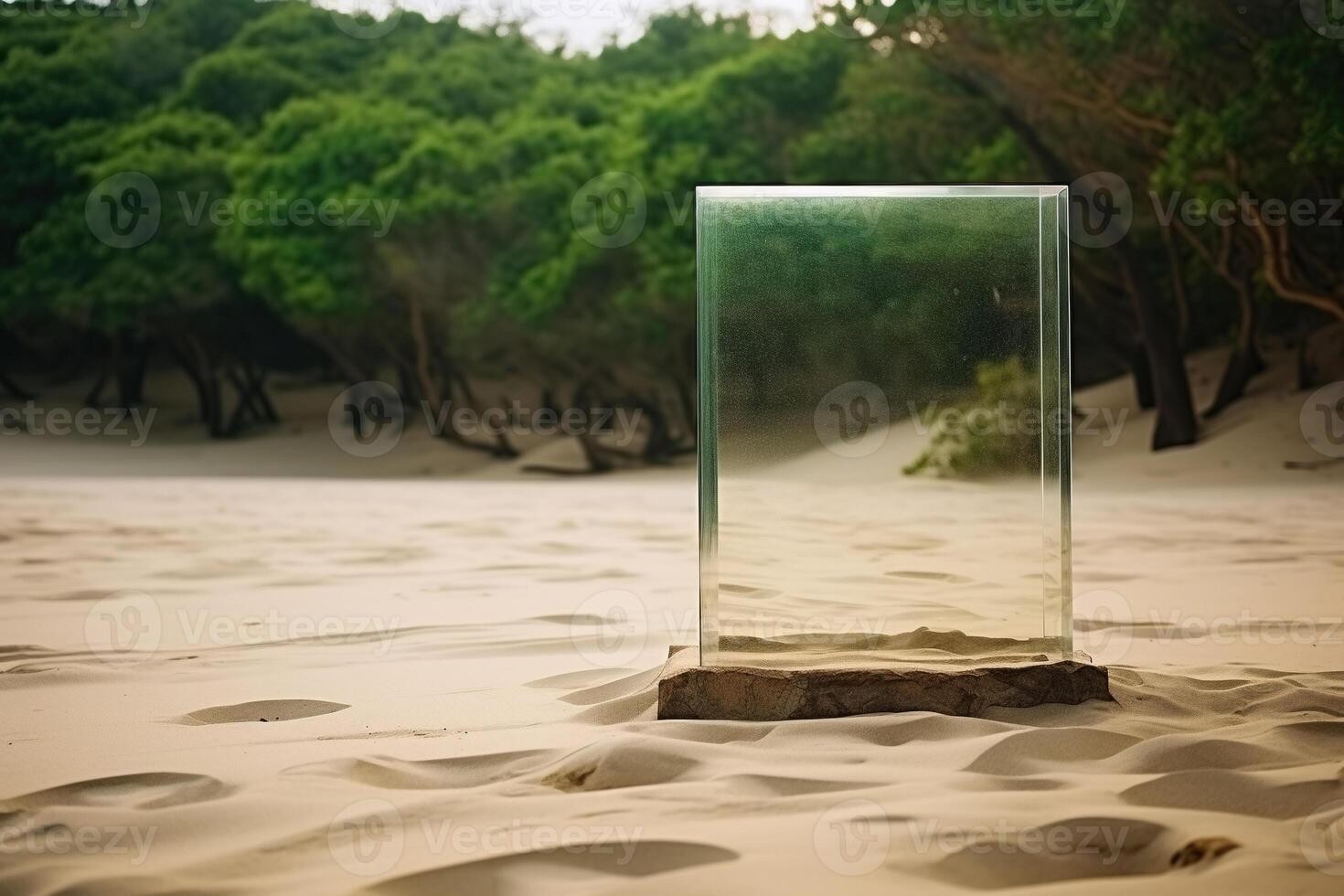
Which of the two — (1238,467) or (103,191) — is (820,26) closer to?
(1238,467)

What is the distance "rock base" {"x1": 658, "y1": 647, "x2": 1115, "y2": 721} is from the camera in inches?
119

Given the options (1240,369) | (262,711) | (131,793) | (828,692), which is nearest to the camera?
(131,793)

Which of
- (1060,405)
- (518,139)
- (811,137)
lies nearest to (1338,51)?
(811,137)

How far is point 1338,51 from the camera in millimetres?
10570

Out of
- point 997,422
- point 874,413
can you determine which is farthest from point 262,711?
point 997,422

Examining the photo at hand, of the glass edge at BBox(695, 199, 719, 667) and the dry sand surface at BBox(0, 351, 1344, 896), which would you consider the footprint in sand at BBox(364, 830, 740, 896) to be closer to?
the dry sand surface at BBox(0, 351, 1344, 896)

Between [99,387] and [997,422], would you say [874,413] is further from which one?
[99,387]

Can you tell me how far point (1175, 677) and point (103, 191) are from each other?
20.5 meters

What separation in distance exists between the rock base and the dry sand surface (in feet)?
0.33

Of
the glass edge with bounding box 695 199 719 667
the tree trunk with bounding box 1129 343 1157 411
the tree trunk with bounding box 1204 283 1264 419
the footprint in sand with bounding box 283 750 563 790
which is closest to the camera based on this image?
the footprint in sand with bounding box 283 750 563 790

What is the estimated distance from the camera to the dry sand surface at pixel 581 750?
2111mm

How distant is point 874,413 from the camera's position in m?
3.18

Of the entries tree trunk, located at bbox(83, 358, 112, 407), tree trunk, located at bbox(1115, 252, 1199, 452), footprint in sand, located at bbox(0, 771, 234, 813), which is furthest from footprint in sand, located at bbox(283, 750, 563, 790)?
tree trunk, located at bbox(83, 358, 112, 407)

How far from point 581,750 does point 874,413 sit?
106 centimetres
